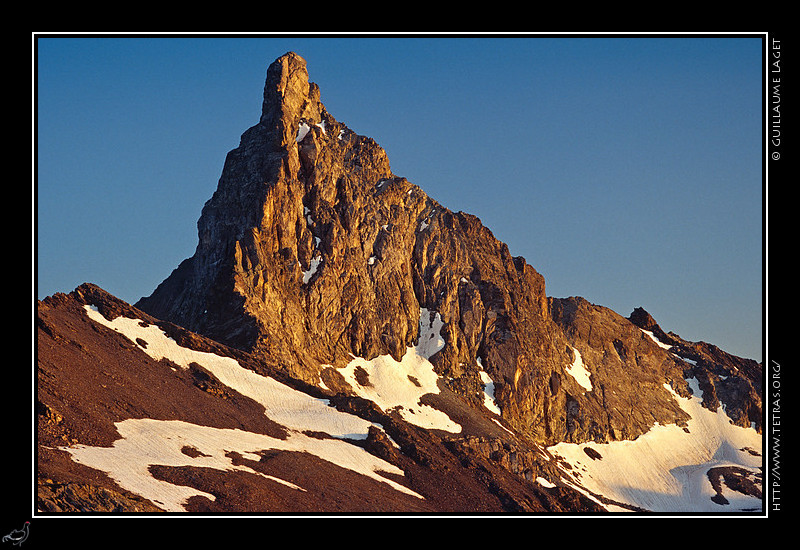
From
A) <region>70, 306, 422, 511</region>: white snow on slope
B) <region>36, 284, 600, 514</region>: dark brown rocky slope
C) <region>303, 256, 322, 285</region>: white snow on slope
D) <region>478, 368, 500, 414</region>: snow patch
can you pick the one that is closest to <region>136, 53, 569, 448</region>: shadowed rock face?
<region>303, 256, 322, 285</region>: white snow on slope

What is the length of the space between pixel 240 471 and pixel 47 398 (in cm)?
2102

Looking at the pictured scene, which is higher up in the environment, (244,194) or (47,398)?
(244,194)

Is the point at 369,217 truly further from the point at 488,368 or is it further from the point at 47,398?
the point at 47,398

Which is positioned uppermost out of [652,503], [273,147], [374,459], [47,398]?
[273,147]

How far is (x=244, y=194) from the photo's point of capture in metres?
178
